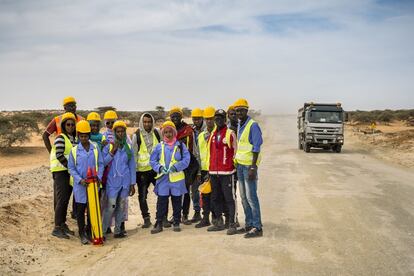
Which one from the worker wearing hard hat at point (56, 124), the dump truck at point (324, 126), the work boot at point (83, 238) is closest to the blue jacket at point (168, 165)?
the work boot at point (83, 238)

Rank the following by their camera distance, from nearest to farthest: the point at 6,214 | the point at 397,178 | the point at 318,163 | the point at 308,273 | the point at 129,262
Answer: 1. the point at 308,273
2. the point at 129,262
3. the point at 6,214
4. the point at 397,178
5. the point at 318,163

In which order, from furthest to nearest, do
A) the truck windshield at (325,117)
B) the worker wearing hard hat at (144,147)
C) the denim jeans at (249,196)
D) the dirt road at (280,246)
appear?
the truck windshield at (325,117) → the worker wearing hard hat at (144,147) → the denim jeans at (249,196) → the dirt road at (280,246)

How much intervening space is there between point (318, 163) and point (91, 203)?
1432 centimetres

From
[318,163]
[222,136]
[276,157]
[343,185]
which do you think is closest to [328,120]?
[276,157]

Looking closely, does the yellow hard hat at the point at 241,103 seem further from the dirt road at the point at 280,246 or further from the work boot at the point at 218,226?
the dirt road at the point at 280,246

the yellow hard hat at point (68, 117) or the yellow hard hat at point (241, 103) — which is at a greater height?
the yellow hard hat at point (241, 103)

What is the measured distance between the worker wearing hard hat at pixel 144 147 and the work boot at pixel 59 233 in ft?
4.75

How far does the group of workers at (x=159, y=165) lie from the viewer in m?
7.50

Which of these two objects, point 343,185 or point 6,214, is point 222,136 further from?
point 343,185

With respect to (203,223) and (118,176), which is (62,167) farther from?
(203,223)

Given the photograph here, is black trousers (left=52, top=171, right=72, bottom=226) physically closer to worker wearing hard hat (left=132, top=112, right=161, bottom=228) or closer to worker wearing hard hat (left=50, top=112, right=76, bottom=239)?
worker wearing hard hat (left=50, top=112, right=76, bottom=239)

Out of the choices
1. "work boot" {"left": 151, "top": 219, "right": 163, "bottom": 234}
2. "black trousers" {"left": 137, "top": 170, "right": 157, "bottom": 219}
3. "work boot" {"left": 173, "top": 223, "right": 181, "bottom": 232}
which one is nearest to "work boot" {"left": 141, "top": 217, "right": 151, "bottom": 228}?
"black trousers" {"left": 137, "top": 170, "right": 157, "bottom": 219}

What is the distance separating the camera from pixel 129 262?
20.7ft

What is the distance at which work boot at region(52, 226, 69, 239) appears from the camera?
25.3 ft
